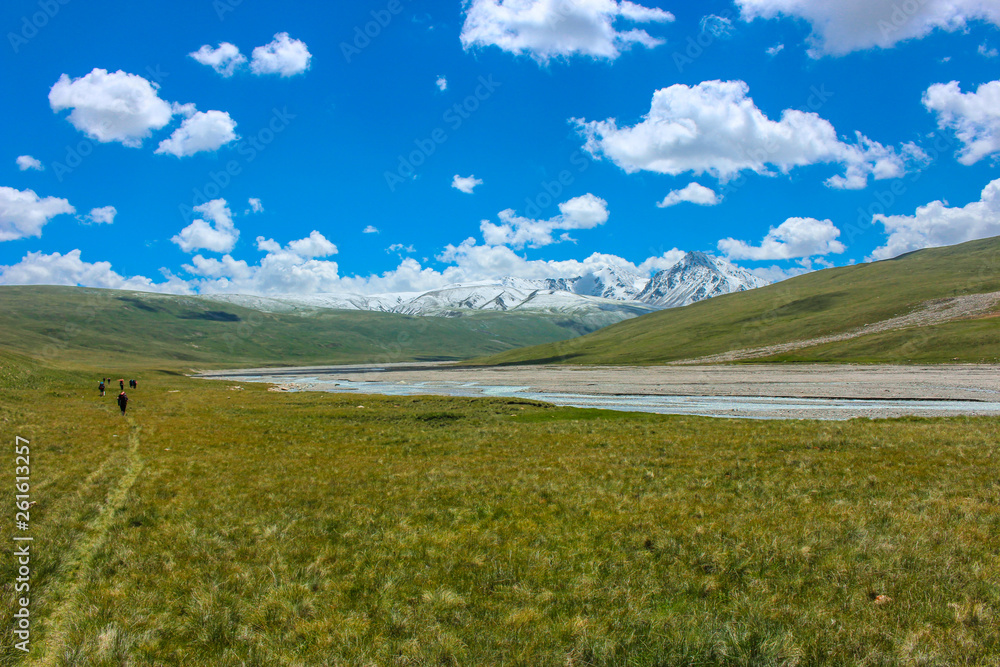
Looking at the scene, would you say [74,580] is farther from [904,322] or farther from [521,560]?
[904,322]

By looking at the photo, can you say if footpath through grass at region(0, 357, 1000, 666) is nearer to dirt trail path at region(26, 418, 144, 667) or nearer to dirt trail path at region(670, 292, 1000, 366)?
dirt trail path at region(26, 418, 144, 667)

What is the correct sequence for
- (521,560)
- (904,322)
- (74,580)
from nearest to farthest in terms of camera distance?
(74,580)
(521,560)
(904,322)

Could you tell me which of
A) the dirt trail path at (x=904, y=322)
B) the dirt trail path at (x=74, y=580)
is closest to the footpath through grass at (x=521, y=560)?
the dirt trail path at (x=74, y=580)

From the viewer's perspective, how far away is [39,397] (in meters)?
54.4

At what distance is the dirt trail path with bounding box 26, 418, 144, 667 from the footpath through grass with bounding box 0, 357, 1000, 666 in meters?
0.06

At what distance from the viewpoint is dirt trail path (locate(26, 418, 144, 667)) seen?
7.75 metres

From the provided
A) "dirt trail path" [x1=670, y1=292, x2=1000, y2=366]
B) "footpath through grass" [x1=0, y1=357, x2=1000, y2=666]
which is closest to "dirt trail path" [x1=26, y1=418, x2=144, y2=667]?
"footpath through grass" [x1=0, y1=357, x2=1000, y2=666]

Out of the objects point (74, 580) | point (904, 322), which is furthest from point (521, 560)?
point (904, 322)

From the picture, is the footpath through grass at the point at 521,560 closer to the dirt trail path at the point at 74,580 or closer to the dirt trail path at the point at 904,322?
the dirt trail path at the point at 74,580

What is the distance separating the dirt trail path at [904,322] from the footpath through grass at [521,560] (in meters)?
166

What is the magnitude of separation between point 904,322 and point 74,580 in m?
221

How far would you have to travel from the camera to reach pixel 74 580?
1029 cm

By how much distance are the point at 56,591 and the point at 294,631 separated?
5.44 metres

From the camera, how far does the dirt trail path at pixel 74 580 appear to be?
775cm
